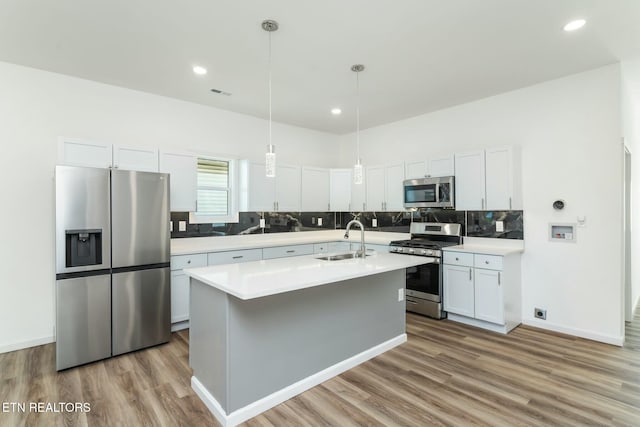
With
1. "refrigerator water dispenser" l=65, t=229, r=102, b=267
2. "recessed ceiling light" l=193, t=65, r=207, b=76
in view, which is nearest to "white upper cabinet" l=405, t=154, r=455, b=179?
"recessed ceiling light" l=193, t=65, r=207, b=76

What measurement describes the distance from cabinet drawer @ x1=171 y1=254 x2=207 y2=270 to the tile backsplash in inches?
A: 23.5

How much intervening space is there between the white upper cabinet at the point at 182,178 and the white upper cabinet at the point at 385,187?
273 cm

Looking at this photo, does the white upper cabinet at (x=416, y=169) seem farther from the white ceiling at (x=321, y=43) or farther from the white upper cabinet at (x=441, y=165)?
the white ceiling at (x=321, y=43)

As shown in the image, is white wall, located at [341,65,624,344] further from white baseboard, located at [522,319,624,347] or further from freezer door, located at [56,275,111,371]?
freezer door, located at [56,275,111,371]

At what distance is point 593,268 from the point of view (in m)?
3.38

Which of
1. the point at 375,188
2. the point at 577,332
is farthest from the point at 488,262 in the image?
the point at 375,188

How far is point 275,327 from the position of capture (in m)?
2.36

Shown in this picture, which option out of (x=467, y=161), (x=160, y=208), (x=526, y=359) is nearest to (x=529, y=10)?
(x=467, y=161)

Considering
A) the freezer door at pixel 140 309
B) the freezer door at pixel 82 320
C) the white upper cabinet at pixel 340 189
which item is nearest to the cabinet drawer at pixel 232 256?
the freezer door at pixel 140 309

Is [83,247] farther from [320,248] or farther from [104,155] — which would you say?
[320,248]

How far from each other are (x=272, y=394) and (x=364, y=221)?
384 centimetres

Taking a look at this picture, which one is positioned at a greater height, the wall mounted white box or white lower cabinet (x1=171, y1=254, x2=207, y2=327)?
the wall mounted white box

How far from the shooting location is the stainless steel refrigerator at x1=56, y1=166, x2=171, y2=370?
2.83 metres

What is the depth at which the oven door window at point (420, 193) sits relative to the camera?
4.40 m
